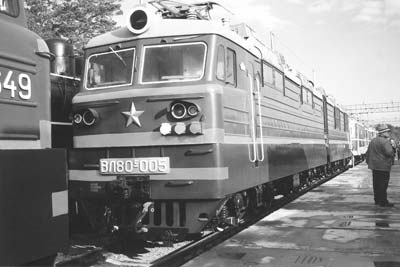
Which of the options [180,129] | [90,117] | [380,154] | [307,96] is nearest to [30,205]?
[180,129]

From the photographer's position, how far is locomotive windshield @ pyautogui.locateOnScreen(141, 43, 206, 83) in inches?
245

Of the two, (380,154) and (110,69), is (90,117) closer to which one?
(110,69)

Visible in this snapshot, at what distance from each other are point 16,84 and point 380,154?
25.3 ft

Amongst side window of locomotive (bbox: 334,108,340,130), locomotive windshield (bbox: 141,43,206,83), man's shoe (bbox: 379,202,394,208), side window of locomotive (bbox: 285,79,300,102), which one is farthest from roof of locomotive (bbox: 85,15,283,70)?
side window of locomotive (bbox: 334,108,340,130)

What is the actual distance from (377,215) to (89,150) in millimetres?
4846

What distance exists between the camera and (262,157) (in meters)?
7.62

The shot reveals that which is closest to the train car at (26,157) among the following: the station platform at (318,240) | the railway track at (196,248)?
the station platform at (318,240)

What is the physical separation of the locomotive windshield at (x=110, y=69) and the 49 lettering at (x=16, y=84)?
120 inches

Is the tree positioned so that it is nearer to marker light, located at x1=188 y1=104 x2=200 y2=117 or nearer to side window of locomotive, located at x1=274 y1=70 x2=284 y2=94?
side window of locomotive, located at x1=274 y1=70 x2=284 y2=94

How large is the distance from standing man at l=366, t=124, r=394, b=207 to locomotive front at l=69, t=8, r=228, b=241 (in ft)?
14.7

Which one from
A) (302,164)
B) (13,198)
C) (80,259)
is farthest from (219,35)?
(302,164)

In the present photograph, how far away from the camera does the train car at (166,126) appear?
19.2 ft

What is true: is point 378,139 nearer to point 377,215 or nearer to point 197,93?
point 377,215

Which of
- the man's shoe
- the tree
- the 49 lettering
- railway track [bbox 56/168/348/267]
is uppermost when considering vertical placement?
the tree
